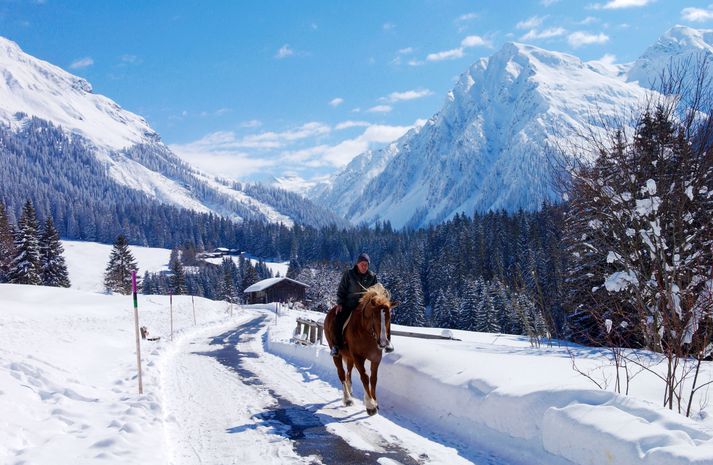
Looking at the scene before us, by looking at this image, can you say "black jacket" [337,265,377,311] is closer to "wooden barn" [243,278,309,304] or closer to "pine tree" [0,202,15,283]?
"pine tree" [0,202,15,283]

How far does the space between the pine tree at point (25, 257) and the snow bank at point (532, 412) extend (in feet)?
158

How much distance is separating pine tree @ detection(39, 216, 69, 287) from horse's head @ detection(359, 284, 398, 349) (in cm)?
5429

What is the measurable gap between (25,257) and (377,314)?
50325 mm

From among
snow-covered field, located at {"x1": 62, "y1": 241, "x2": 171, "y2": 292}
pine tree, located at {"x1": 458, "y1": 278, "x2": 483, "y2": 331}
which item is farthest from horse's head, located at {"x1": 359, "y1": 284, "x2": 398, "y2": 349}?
snow-covered field, located at {"x1": 62, "y1": 241, "x2": 171, "y2": 292}

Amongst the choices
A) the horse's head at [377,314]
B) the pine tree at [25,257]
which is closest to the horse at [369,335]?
the horse's head at [377,314]

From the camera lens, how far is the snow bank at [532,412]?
4.98 m

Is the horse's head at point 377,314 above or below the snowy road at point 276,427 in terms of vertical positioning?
above

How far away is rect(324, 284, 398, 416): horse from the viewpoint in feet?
28.5

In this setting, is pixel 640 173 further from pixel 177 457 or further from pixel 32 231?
pixel 32 231

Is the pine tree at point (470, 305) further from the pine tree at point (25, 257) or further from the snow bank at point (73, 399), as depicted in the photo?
the snow bank at point (73, 399)

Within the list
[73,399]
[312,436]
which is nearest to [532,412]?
[312,436]

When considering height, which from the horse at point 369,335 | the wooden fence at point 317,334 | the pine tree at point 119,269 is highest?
the pine tree at point 119,269

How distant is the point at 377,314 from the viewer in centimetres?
878

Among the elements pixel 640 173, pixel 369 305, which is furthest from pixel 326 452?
pixel 640 173
